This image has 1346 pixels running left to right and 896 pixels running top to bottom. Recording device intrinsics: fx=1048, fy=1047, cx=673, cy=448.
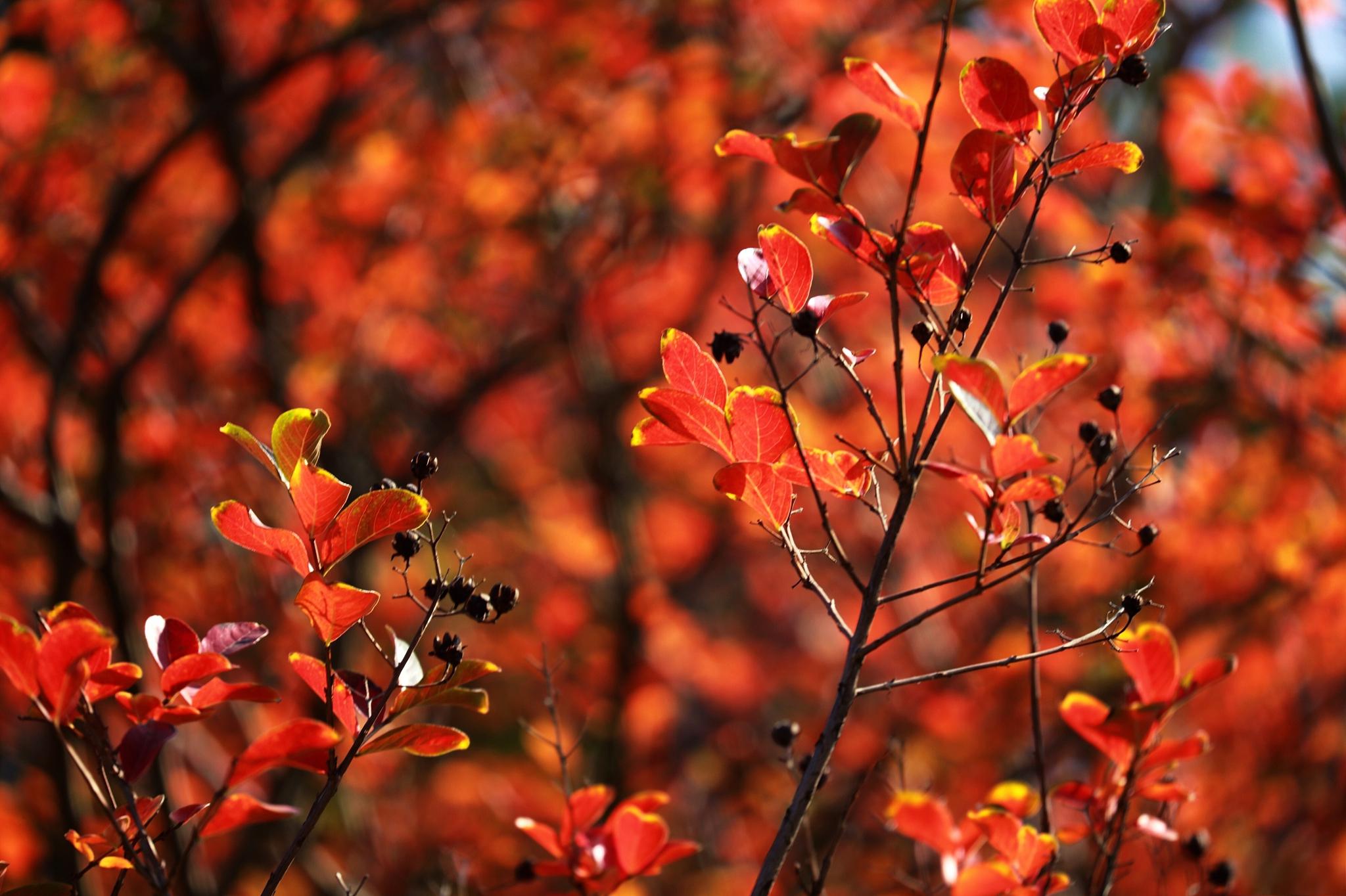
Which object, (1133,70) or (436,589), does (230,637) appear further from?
(1133,70)

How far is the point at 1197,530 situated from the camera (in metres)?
4.46

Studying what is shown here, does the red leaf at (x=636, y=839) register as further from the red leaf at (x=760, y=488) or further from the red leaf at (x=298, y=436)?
the red leaf at (x=298, y=436)

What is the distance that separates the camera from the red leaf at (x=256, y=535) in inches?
47.3

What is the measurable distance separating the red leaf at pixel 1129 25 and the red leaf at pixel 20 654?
135cm

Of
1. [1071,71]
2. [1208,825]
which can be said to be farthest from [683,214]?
[1071,71]

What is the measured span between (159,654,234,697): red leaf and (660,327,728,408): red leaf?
603 mm

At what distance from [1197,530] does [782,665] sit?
3.32 m

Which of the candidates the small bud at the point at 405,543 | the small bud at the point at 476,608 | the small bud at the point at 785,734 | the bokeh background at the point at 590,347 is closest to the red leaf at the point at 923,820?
Result: the small bud at the point at 785,734

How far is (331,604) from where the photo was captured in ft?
3.90

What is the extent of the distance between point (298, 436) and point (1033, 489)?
0.83 meters

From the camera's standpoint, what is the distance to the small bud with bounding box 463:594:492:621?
4.05 ft

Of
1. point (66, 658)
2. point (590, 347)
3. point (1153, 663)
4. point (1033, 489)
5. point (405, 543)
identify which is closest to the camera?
point (66, 658)

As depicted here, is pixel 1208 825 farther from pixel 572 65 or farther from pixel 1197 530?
pixel 572 65

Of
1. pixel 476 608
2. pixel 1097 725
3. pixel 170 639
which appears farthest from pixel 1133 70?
pixel 170 639
